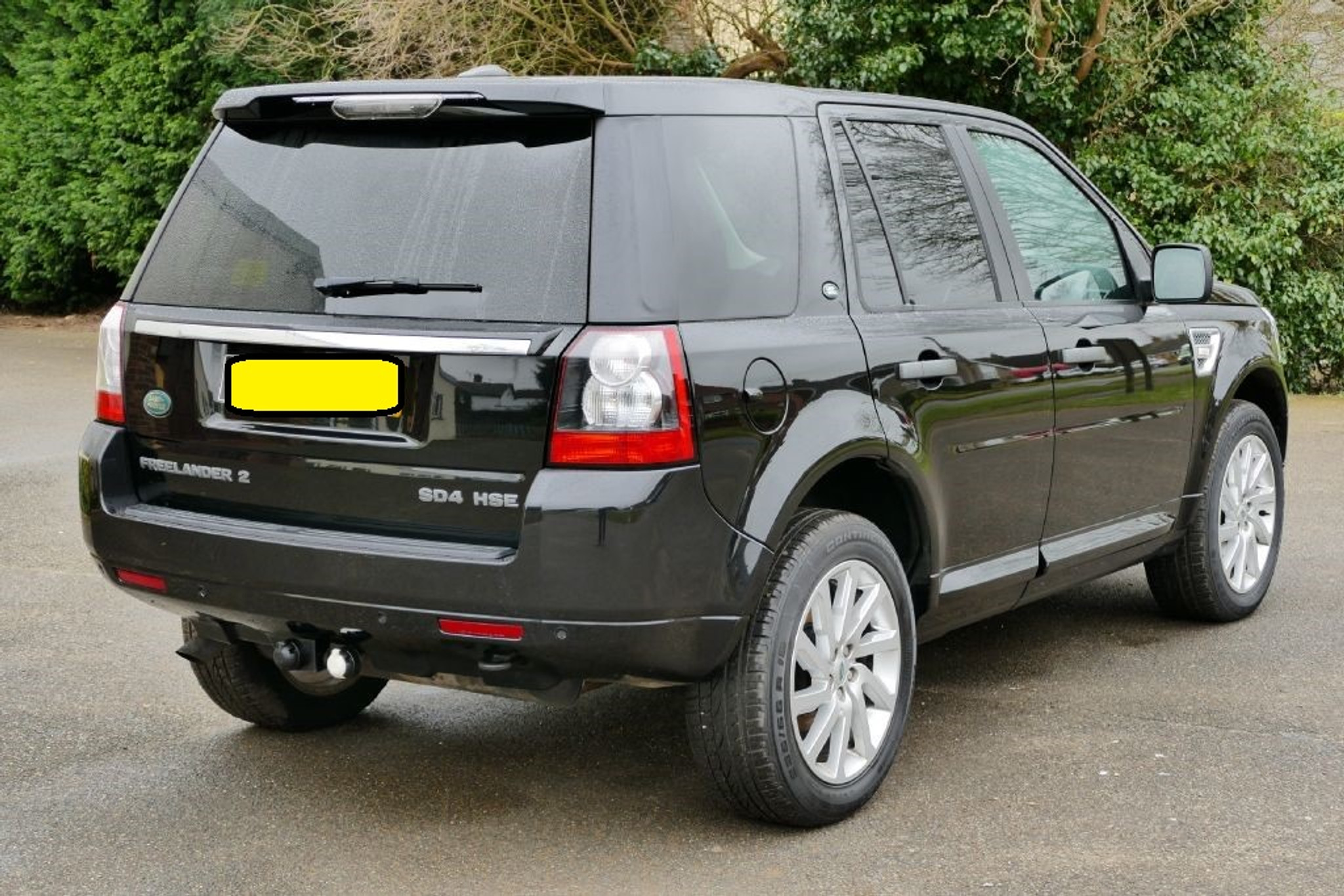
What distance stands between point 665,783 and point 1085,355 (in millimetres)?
1833

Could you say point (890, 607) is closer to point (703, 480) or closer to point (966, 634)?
point (703, 480)

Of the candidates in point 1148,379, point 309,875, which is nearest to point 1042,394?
point 1148,379

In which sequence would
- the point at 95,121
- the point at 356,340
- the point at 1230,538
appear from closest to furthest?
the point at 356,340 < the point at 1230,538 < the point at 95,121

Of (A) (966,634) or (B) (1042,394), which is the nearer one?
(B) (1042,394)

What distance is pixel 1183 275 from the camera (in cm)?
550

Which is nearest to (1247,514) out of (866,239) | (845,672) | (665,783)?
(866,239)

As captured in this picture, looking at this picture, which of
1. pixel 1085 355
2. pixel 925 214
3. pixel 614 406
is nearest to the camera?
pixel 614 406

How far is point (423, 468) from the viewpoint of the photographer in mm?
3697

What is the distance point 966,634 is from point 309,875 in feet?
9.79

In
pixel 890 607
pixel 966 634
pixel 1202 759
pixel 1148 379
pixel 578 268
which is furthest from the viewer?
pixel 966 634

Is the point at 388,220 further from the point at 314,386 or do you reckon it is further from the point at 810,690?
the point at 810,690

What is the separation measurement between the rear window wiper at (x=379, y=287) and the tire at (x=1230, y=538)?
322 centimetres

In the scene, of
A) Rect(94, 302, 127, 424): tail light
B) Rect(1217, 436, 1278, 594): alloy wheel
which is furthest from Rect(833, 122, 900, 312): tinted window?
Rect(1217, 436, 1278, 594): alloy wheel

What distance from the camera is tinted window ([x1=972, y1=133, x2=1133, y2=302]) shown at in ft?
16.7
